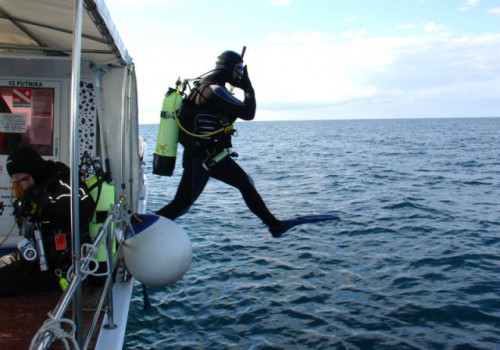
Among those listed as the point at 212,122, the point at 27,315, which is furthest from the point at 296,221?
the point at 27,315

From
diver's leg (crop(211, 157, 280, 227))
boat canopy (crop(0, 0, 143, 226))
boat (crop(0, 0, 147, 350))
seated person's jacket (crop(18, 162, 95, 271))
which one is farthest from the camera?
boat canopy (crop(0, 0, 143, 226))

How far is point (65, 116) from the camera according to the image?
20.2 feet

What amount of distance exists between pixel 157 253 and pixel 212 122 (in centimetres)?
133

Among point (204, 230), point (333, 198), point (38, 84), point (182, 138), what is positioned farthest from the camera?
point (333, 198)

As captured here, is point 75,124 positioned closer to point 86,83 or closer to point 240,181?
point 240,181

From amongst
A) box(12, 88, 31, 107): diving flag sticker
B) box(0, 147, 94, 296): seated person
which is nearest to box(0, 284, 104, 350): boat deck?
box(0, 147, 94, 296): seated person

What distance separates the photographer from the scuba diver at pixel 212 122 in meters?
4.43

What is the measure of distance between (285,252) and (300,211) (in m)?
3.86

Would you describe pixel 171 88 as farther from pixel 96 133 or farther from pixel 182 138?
pixel 96 133

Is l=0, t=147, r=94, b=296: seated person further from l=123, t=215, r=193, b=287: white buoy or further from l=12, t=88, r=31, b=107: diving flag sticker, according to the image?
l=12, t=88, r=31, b=107: diving flag sticker

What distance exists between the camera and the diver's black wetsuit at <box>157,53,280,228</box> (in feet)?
14.5

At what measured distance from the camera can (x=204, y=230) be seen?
11383 mm

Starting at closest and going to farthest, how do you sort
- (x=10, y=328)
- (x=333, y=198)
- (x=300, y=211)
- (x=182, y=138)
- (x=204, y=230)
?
(x=10, y=328) < (x=182, y=138) < (x=204, y=230) < (x=300, y=211) < (x=333, y=198)

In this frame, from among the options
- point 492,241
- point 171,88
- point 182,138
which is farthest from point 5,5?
point 492,241
